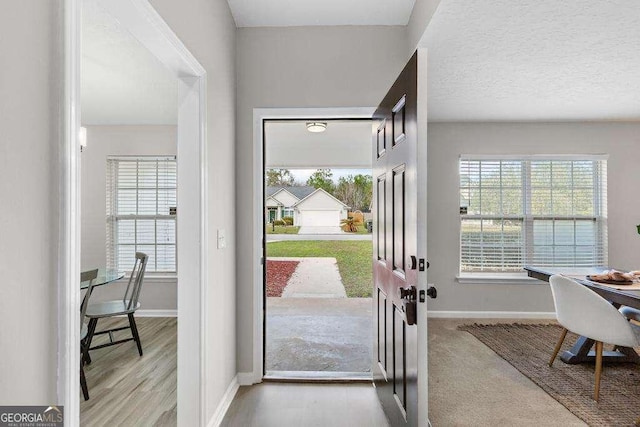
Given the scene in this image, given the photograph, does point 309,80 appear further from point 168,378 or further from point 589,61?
point 168,378

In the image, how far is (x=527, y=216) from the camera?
431 cm

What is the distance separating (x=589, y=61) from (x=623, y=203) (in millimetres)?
2560

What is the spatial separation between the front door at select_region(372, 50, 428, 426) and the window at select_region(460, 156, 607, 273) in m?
2.39

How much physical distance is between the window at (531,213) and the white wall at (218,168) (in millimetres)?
3010

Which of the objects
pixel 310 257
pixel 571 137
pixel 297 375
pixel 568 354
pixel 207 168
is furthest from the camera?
pixel 310 257

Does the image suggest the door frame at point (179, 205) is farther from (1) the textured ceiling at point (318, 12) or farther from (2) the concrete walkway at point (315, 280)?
(2) the concrete walkway at point (315, 280)

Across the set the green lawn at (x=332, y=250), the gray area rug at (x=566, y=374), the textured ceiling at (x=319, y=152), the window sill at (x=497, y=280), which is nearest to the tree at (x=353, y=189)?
the green lawn at (x=332, y=250)

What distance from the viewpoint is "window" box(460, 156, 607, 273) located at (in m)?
4.25

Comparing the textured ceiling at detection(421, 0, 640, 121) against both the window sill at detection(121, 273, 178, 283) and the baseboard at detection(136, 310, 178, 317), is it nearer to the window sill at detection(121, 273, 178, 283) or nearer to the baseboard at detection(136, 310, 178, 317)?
the window sill at detection(121, 273, 178, 283)

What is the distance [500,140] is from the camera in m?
4.22

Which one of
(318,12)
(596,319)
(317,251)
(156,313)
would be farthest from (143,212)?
(596,319)

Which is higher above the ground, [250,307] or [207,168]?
[207,168]

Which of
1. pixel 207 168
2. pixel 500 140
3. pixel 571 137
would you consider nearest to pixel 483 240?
pixel 500 140

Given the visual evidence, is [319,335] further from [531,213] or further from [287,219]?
[287,219]
